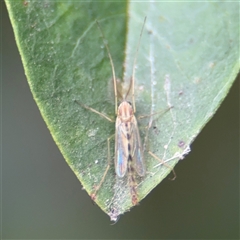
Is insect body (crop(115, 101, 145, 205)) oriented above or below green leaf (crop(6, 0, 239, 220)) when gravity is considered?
below

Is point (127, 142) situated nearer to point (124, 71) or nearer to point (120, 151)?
point (120, 151)

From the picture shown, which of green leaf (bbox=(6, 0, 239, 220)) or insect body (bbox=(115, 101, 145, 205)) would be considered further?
insect body (bbox=(115, 101, 145, 205))

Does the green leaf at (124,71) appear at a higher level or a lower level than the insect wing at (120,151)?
higher

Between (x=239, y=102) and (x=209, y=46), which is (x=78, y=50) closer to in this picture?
(x=209, y=46)

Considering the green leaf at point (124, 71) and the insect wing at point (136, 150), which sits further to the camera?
the insect wing at point (136, 150)

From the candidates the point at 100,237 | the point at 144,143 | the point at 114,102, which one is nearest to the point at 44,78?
the point at 114,102

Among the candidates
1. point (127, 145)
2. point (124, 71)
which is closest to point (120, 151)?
point (127, 145)
